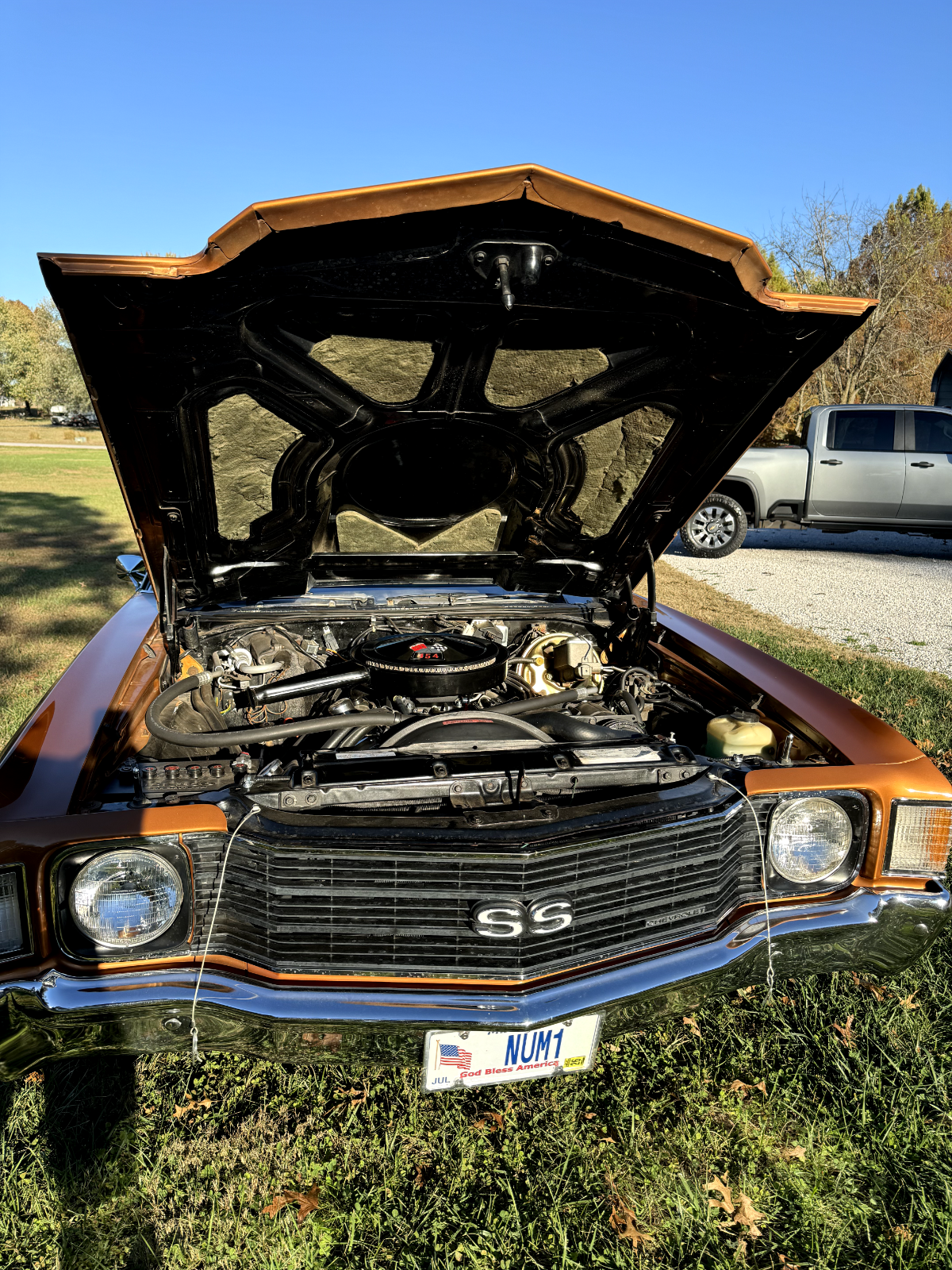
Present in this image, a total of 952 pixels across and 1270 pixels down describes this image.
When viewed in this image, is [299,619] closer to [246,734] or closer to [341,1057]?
[246,734]

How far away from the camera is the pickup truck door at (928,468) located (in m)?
9.03

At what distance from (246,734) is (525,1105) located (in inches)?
47.4

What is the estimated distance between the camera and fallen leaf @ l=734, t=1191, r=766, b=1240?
177 cm

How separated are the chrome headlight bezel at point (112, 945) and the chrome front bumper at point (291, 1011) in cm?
5

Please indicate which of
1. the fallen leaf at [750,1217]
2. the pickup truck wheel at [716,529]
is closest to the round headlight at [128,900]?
the fallen leaf at [750,1217]

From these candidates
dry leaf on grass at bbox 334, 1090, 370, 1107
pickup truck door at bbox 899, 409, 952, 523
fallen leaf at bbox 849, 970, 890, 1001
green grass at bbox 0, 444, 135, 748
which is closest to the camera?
dry leaf on grass at bbox 334, 1090, 370, 1107

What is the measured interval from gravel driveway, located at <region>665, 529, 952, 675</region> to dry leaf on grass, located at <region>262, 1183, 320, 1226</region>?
500 cm

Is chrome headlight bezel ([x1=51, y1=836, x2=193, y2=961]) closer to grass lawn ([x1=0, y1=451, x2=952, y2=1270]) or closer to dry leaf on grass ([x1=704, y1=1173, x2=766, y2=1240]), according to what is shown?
grass lawn ([x1=0, y1=451, x2=952, y2=1270])

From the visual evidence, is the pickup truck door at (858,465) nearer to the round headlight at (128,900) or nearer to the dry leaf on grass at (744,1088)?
the dry leaf on grass at (744,1088)

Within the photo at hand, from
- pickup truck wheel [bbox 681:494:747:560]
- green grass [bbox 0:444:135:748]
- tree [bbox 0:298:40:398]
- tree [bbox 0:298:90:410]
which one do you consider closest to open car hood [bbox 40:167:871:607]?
green grass [bbox 0:444:135:748]

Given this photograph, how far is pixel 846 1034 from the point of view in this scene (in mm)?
2322

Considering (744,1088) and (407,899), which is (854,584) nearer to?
(744,1088)

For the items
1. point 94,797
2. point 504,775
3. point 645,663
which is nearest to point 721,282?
point 504,775

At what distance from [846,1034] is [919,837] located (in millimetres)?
792
